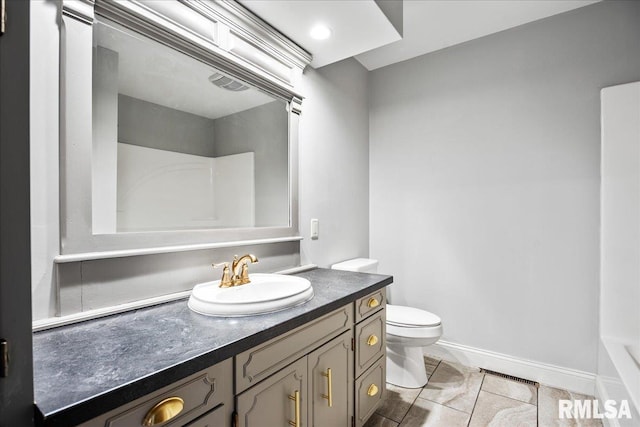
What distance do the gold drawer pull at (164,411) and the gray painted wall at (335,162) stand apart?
1280 mm

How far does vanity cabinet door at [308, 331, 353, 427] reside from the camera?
122 centimetres

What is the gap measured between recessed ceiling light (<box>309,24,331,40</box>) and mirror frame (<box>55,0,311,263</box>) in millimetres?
145

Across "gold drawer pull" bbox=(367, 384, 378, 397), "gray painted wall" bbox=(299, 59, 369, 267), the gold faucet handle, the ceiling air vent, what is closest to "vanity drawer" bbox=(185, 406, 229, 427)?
the gold faucet handle

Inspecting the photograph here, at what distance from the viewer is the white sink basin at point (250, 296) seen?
3.51 ft

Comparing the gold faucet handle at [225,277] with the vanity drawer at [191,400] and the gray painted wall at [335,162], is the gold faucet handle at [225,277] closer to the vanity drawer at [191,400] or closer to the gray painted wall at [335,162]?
the vanity drawer at [191,400]

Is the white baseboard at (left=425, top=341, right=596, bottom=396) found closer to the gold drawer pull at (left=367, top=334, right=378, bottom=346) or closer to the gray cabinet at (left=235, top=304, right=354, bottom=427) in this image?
the gold drawer pull at (left=367, top=334, right=378, bottom=346)

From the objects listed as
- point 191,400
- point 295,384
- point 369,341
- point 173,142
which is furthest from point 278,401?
point 173,142

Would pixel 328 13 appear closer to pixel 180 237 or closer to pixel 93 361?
pixel 180 237

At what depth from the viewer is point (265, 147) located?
1.79m

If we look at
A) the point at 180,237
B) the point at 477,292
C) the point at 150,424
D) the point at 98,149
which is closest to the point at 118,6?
the point at 98,149

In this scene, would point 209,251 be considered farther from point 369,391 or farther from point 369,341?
point 369,391

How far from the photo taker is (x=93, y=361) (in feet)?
2.49

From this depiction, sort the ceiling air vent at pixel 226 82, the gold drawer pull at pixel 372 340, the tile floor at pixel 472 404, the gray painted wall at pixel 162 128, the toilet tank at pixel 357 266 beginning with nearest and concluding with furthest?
1. the gray painted wall at pixel 162 128
2. the ceiling air vent at pixel 226 82
3. the gold drawer pull at pixel 372 340
4. the tile floor at pixel 472 404
5. the toilet tank at pixel 357 266

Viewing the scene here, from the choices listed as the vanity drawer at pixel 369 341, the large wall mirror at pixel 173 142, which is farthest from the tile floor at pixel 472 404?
the large wall mirror at pixel 173 142
